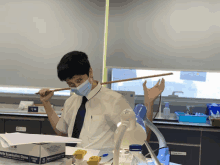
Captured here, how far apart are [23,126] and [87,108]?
5.39ft

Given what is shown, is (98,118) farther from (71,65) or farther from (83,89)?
(71,65)

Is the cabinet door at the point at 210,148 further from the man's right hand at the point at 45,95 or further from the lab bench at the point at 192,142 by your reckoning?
the man's right hand at the point at 45,95

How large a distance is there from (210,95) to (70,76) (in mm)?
2467

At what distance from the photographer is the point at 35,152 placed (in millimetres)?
1083

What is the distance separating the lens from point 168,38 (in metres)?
3.24

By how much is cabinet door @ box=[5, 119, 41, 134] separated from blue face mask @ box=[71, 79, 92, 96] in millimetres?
1541

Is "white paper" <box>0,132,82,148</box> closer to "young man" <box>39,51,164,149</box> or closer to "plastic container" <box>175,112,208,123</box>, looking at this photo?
"young man" <box>39,51,164,149</box>

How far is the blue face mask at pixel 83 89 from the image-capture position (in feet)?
5.33

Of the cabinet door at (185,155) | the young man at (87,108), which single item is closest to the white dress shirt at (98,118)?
the young man at (87,108)

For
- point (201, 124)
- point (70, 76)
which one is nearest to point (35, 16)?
point (70, 76)

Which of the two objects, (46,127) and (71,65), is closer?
(71,65)

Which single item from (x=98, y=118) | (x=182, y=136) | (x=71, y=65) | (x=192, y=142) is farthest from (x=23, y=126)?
(x=192, y=142)

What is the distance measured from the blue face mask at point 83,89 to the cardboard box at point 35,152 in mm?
514

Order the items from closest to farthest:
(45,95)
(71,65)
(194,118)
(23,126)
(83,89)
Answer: (71,65)
(83,89)
(45,95)
(194,118)
(23,126)
